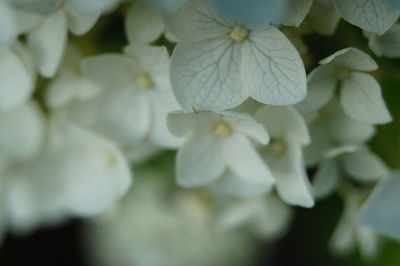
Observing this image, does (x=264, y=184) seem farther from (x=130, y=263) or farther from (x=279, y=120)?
(x=130, y=263)

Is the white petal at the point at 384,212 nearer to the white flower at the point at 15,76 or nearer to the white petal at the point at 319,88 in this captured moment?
the white petal at the point at 319,88

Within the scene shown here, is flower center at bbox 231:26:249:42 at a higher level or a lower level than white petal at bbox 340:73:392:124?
higher

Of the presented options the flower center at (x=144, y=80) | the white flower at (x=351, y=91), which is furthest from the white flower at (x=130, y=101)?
the white flower at (x=351, y=91)

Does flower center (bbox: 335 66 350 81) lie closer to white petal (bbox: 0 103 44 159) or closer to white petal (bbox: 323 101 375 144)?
white petal (bbox: 323 101 375 144)

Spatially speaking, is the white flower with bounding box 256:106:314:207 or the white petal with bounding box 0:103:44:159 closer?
the white flower with bounding box 256:106:314:207

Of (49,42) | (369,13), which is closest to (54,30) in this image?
(49,42)

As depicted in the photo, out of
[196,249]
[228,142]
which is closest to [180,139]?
[228,142]

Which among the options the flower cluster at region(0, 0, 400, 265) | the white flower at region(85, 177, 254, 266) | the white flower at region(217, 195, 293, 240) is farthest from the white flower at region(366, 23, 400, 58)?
the white flower at region(85, 177, 254, 266)

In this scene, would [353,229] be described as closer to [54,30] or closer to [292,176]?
[292,176]
